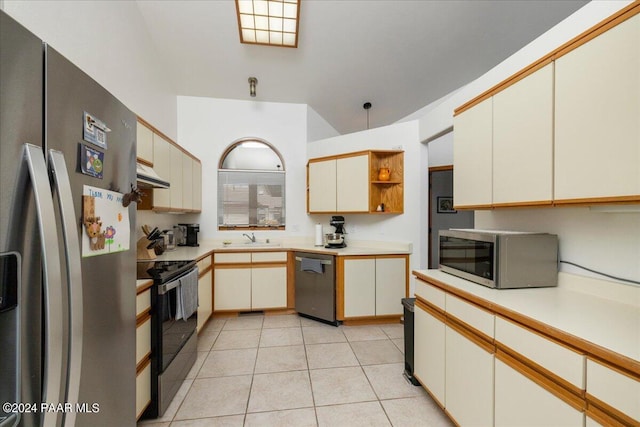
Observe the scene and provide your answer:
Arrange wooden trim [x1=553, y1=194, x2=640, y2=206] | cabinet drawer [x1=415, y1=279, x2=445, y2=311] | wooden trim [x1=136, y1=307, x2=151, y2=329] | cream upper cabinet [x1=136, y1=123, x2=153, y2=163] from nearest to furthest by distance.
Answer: wooden trim [x1=553, y1=194, x2=640, y2=206], wooden trim [x1=136, y1=307, x2=151, y2=329], cabinet drawer [x1=415, y1=279, x2=445, y2=311], cream upper cabinet [x1=136, y1=123, x2=153, y2=163]

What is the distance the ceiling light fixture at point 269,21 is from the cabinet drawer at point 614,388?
3145mm

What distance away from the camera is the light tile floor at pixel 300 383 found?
172 cm

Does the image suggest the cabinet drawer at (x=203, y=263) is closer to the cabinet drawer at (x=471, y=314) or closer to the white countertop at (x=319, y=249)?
the white countertop at (x=319, y=249)

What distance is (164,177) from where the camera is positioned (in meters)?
2.59

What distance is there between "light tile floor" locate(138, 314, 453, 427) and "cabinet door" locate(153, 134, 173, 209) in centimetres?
151

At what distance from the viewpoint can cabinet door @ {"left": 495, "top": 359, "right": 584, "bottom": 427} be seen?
0.93 metres

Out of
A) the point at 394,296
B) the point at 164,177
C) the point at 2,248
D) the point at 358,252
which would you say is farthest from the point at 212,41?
the point at 394,296

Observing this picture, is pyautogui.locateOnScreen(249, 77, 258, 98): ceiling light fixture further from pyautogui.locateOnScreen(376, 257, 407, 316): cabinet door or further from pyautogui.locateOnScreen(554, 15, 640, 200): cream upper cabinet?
pyautogui.locateOnScreen(554, 15, 640, 200): cream upper cabinet

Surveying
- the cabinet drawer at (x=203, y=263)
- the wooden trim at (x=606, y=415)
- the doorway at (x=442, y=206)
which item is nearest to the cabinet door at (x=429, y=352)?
the wooden trim at (x=606, y=415)

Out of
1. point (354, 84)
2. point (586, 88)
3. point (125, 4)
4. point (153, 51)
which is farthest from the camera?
point (354, 84)

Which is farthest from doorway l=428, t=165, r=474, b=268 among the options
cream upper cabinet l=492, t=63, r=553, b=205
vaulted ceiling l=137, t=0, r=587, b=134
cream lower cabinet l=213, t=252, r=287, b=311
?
cream upper cabinet l=492, t=63, r=553, b=205

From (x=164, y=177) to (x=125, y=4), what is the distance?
1588 millimetres

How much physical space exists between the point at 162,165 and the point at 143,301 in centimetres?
143

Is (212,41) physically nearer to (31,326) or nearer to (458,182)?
(458,182)
